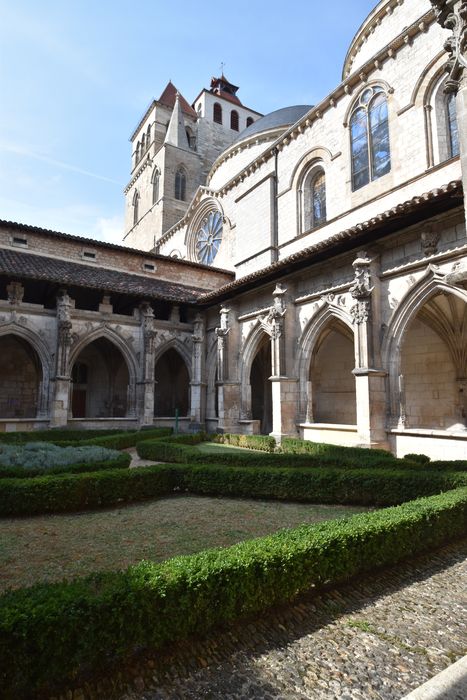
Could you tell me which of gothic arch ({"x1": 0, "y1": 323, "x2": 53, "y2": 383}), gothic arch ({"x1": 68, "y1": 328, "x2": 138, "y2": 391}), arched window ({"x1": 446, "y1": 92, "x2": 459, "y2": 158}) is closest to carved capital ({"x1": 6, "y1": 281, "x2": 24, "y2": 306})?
gothic arch ({"x1": 0, "y1": 323, "x2": 53, "y2": 383})

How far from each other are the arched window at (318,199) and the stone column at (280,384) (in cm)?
501

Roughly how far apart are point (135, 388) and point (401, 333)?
11010 millimetres

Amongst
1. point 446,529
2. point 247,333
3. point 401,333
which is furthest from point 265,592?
point 247,333

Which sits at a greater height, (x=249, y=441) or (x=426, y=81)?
(x=426, y=81)

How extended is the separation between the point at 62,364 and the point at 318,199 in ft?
40.0

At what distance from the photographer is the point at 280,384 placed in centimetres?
1316

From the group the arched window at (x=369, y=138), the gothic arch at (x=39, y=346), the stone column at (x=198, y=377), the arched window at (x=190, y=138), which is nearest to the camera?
the arched window at (x=369, y=138)

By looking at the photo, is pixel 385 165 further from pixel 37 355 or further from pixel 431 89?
pixel 37 355

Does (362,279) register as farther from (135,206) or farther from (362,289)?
(135,206)

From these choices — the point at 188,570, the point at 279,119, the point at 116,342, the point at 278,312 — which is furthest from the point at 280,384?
the point at 279,119

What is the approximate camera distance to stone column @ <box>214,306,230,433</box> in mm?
15927

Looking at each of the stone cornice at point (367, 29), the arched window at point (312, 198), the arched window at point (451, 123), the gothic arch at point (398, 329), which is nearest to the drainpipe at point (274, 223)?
the arched window at point (312, 198)

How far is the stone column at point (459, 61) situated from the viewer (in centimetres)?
463

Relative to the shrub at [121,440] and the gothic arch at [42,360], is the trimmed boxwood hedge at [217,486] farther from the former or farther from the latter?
the gothic arch at [42,360]
